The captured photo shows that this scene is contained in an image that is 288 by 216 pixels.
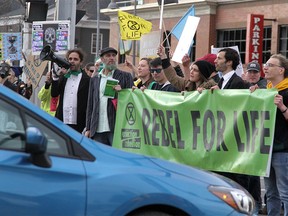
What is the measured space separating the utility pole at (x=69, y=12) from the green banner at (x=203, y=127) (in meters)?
4.95

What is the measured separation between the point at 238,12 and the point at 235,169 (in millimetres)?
32276

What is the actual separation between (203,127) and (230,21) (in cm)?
3233

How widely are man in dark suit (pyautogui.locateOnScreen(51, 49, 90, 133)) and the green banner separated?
1.94 ft

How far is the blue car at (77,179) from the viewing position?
5.02m

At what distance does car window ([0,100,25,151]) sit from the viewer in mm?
5113

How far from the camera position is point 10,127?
527 centimetres

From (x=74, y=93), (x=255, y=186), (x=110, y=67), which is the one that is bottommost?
(x=255, y=186)

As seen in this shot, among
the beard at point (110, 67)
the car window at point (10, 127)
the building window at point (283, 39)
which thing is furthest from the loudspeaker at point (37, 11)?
the building window at point (283, 39)

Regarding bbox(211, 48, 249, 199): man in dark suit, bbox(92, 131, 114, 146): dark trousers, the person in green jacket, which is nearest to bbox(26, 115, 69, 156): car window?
bbox(211, 48, 249, 199): man in dark suit

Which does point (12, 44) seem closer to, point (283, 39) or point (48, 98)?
point (48, 98)

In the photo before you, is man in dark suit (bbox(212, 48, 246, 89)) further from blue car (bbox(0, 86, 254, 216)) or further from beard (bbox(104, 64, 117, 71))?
blue car (bbox(0, 86, 254, 216))

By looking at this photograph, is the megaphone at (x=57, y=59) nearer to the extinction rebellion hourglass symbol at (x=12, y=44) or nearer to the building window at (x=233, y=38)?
the extinction rebellion hourglass symbol at (x=12, y=44)

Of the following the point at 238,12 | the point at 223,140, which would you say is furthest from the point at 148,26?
the point at 238,12

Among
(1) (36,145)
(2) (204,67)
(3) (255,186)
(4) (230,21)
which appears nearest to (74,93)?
(2) (204,67)
